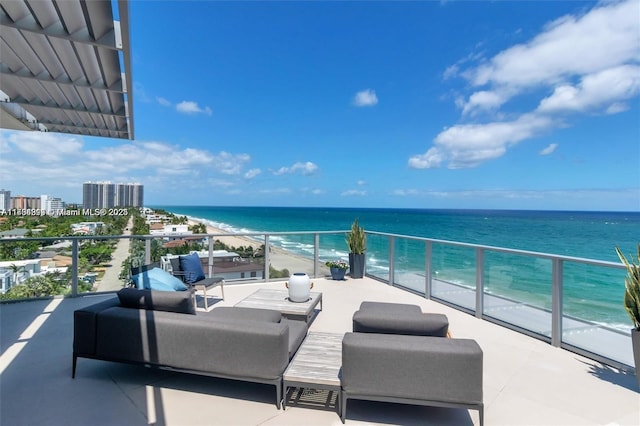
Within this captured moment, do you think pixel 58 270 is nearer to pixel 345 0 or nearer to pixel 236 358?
pixel 236 358

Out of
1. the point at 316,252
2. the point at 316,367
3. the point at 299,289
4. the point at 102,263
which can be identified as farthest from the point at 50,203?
the point at 316,367

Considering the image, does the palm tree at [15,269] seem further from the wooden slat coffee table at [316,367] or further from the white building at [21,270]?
the wooden slat coffee table at [316,367]

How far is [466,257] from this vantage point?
4.88 metres

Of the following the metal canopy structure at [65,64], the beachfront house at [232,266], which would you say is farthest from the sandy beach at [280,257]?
the metal canopy structure at [65,64]

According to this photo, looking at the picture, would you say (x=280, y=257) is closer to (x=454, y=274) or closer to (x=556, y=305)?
(x=454, y=274)

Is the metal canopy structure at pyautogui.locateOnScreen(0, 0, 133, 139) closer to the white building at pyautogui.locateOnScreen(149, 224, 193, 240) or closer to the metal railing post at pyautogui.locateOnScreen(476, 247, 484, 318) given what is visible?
the white building at pyautogui.locateOnScreen(149, 224, 193, 240)

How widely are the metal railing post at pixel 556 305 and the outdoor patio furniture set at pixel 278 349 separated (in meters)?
2.11

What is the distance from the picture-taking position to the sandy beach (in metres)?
6.31

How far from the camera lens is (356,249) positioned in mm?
7035

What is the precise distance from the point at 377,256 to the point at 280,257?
2138 millimetres

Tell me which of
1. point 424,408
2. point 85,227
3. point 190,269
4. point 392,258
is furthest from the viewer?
point 392,258

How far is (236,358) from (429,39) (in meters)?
16.5

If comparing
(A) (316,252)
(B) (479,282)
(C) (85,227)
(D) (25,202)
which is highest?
(D) (25,202)

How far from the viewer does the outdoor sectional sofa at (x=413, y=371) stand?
1973 mm
